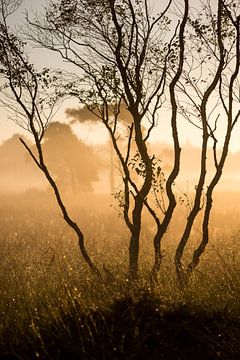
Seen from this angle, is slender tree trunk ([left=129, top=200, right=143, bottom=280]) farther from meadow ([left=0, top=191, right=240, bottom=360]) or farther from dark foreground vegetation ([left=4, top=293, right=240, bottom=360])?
dark foreground vegetation ([left=4, top=293, right=240, bottom=360])

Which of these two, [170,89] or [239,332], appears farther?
[170,89]

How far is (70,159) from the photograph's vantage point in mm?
53531

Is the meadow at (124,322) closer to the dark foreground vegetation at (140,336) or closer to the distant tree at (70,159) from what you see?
the dark foreground vegetation at (140,336)

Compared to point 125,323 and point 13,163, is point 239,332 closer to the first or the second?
point 125,323

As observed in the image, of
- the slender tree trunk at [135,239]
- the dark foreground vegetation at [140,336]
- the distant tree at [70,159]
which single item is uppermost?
the distant tree at [70,159]

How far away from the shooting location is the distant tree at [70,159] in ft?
173

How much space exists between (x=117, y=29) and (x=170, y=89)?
1.89 m

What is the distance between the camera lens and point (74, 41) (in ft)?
38.2

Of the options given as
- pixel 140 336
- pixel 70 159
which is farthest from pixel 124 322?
pixel 70 159

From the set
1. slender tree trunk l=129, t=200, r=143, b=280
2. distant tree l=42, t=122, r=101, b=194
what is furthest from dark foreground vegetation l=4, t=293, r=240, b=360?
distant tree l=42, t=122, r=101, b=194

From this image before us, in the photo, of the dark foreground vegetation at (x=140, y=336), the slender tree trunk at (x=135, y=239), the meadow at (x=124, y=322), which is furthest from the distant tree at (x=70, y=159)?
the dark foreground vegetation at (x=140, y=336)

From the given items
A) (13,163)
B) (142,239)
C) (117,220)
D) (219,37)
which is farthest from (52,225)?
(13,163)

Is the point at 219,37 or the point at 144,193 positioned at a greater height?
the point at 219,37

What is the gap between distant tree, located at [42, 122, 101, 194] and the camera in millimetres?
52844
